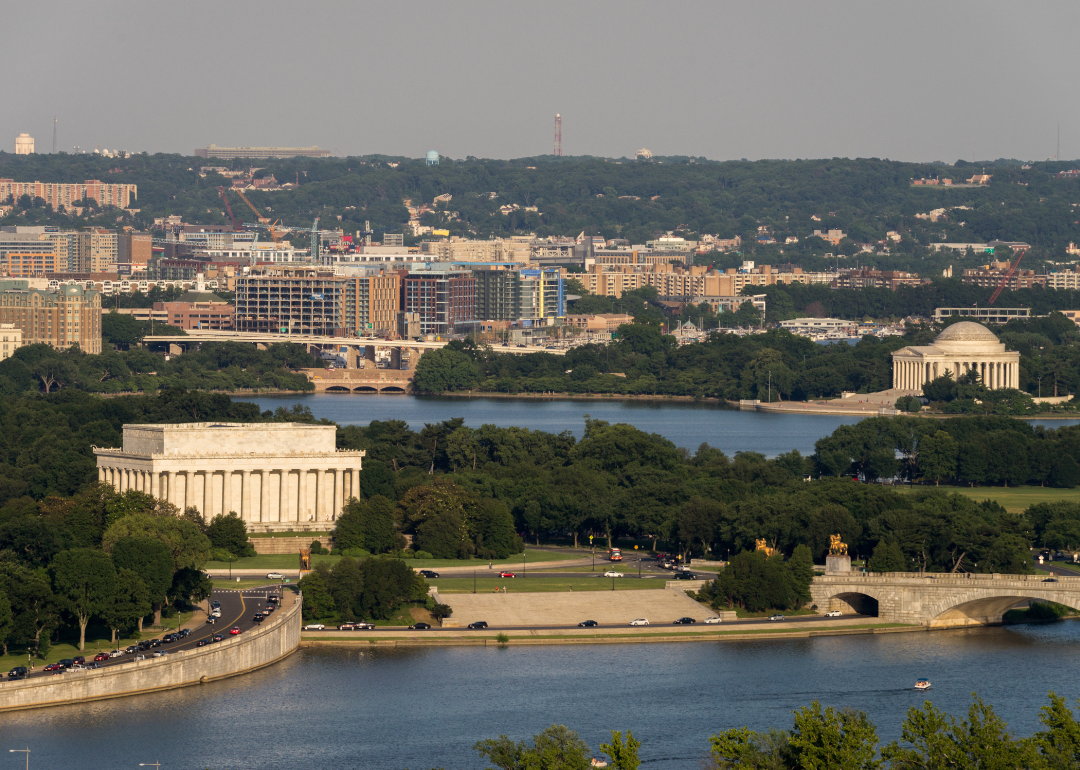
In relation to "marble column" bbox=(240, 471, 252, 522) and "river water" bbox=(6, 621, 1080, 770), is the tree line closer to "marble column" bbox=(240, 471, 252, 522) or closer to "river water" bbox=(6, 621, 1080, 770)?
A: "river water" bbox=(6, 621, 1080, 770)

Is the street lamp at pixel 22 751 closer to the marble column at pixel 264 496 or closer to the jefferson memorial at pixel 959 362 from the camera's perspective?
the marble column at pixel 264 496

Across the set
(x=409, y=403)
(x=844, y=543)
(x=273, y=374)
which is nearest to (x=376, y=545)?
(x=844, y=543)

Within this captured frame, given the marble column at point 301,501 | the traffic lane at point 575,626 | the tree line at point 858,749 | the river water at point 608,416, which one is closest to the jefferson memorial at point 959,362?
the river water at point 608,416

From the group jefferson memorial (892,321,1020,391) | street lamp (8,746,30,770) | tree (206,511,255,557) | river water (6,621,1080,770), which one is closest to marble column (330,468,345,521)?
tree (206,511,255,557)

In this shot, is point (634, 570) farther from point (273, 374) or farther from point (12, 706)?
point (273, 374)

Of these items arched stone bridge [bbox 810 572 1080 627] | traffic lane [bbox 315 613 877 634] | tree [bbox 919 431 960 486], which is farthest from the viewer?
tree [bbox 919 431 960 486]
